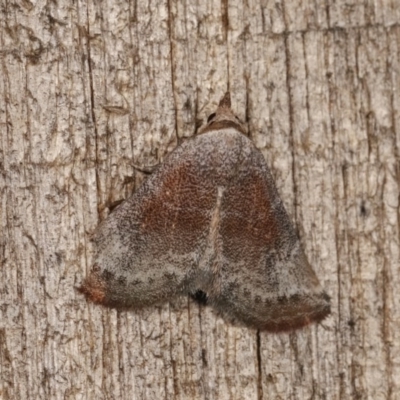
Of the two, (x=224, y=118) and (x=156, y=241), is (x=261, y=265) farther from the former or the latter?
(x=224, y=118)

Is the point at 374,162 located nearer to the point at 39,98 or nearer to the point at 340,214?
the point at 340,214

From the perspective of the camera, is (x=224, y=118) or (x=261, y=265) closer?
(x=224, y=118)

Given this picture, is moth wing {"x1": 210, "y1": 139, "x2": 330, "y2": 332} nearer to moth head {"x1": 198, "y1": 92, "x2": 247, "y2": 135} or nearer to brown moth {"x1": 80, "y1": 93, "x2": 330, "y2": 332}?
brown moth {"x1": 80, "y1": 93, "x2": 330, "y2": 332}

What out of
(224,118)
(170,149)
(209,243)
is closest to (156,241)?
(209,243)

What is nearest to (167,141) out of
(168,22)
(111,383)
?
(168,22)

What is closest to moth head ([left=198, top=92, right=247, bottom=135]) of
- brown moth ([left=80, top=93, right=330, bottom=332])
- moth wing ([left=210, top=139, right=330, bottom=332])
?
brown moth ([left=80, top=93, right=330, bottom=332])

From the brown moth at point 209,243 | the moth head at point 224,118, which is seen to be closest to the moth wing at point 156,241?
the brown moth at point 209,243
